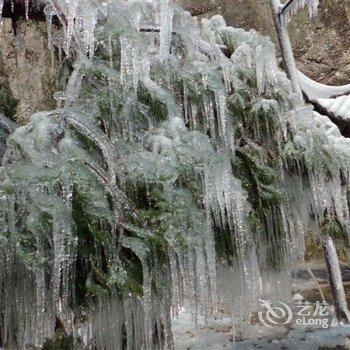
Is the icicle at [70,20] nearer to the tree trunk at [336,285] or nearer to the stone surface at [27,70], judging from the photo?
the tree trunk at [336,285]

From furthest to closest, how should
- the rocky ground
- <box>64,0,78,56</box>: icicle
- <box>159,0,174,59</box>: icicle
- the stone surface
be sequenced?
the stone surface, the rocky ground, <box>159,0,174,59</box>: icicle, <box>64,0,78,56</box>: icicle

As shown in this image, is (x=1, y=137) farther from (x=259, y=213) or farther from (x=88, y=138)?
(x=259, y=213)

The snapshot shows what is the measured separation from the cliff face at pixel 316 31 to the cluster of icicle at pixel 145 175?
6.57 meters

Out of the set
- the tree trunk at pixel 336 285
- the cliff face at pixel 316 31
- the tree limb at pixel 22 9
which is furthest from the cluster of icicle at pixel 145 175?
the cliff face at pixel 316 31

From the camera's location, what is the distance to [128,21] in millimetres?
2049

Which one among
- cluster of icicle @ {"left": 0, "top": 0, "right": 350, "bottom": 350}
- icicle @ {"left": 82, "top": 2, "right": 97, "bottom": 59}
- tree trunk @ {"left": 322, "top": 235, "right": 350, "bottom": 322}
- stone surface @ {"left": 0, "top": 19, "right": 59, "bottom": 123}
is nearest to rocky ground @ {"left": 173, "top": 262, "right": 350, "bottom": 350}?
tree trunk @ {"left": 322, "top": 235, "right": 350, "bottom": 322}

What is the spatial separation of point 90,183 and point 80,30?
0.89 meters

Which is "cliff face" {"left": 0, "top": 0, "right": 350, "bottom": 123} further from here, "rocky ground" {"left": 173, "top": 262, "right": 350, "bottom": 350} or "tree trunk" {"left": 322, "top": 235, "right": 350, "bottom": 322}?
"rocky ground" {"left": 173, "top": 262, "right": 350, "bottom": 350}

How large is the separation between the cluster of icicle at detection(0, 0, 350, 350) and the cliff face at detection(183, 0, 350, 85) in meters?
6.57

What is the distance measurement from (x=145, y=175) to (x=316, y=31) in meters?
8.11

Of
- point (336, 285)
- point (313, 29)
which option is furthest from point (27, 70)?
point (336, 285)

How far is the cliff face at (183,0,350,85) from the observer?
8.71m

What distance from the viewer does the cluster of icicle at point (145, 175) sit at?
4.74 ft

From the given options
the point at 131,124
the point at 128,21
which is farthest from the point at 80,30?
the point at 131,124
